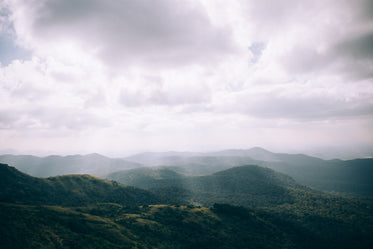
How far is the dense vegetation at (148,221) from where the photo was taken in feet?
270

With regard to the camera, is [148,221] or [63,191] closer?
[148,221]

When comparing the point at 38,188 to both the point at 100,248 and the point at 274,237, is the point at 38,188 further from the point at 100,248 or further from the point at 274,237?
the point at 274,237

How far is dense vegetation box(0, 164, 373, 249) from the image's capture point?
270ft

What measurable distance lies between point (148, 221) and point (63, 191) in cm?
10016

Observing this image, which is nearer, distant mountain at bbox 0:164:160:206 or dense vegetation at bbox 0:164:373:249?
dense vegetation at bbox 0:164:373:249

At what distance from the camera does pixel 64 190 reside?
164000mm

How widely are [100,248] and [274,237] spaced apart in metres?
119

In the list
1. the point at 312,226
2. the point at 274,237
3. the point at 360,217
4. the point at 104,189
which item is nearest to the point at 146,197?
the point at 104,189

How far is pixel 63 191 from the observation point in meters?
162

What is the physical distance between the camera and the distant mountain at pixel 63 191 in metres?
144

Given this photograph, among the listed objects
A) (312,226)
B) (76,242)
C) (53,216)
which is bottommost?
(312,226)

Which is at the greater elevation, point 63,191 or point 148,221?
point 63,191

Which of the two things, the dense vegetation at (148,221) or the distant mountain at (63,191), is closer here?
the dense vegetation at (148,221)

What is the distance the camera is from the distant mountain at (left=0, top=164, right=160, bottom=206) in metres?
144
